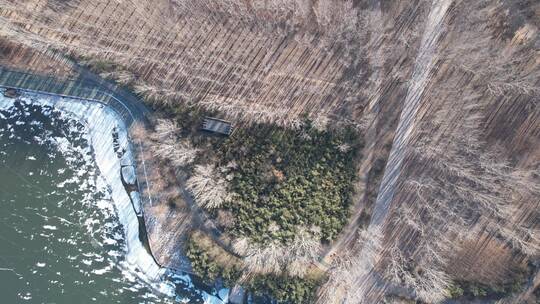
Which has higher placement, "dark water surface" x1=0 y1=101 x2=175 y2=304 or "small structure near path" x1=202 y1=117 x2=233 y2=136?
"small structure near path" x1=202 y1=117 x2=233 y2=136

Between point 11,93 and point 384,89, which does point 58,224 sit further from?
point 384,89

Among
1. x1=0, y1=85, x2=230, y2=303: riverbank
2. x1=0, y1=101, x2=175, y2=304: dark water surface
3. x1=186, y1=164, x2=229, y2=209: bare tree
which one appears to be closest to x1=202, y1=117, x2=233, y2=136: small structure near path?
x1=186, y1=164, x2=229, y2=209: bare tree

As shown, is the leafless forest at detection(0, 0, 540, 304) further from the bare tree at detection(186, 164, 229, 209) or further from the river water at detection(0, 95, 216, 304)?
the river water at detection(0, 95, 216, 304)

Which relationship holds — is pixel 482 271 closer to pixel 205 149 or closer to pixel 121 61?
pixel 205 149

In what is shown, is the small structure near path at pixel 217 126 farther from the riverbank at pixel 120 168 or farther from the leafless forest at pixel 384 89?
the riverbank at pixel 120 168

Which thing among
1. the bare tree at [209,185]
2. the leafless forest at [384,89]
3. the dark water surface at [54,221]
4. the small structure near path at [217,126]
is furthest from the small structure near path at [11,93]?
the bare tree at [209,185]

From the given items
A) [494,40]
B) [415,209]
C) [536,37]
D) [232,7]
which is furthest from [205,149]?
[536,37]
